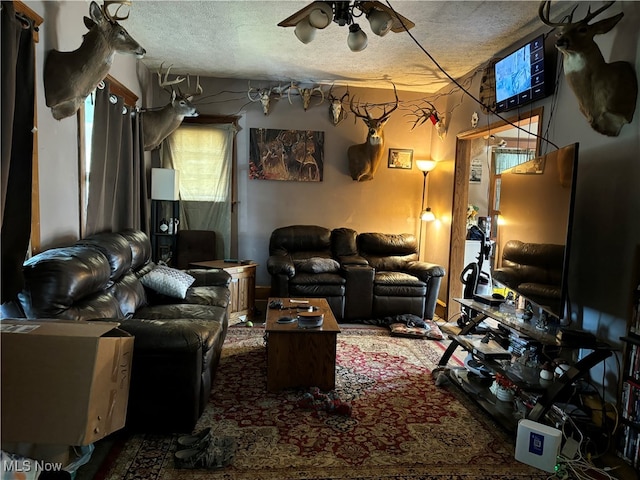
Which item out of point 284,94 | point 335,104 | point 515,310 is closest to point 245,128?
point 284,94

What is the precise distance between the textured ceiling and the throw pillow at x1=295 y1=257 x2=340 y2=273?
214cm

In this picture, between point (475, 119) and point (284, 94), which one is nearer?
point (475, 119)

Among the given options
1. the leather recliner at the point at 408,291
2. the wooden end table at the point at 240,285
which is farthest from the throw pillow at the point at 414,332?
the wooden end table at the point at 240,285

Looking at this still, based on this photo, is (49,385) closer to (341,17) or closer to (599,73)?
(341,17)

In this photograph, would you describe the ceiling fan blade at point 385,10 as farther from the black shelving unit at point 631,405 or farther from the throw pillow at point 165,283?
the throw pillow at point 165,283

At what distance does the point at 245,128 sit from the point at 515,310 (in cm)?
377

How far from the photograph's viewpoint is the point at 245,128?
5172 mm

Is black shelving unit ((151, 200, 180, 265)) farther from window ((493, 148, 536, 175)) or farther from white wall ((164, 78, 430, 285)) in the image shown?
window ((493, 148, 536, 175))

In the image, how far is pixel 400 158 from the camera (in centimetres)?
546

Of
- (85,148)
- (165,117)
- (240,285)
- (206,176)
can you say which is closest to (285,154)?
(206,176)

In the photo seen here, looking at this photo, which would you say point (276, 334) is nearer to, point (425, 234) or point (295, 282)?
point (295, 282)

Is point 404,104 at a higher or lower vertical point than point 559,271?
higher

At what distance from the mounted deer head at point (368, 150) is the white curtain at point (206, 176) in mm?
1547

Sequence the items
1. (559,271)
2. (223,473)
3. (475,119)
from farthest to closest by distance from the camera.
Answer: (475,119) < (559,271) < (223,473)
